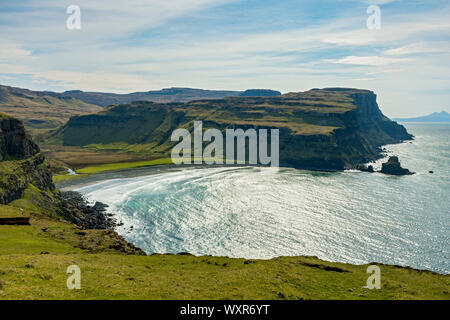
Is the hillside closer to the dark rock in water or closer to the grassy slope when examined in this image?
the grassy slope

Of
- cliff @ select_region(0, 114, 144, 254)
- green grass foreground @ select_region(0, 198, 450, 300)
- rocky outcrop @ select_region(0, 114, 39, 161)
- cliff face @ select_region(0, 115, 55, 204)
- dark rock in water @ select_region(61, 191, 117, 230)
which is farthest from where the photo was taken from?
rocky outcrop @ select_region(0, 114, 39, 161)

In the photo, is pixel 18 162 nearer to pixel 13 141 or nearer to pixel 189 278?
pixel 13 141

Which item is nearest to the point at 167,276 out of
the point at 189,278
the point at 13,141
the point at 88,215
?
the point at 189,278

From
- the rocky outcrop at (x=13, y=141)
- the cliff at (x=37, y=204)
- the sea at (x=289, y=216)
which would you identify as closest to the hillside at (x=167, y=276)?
the cliff at (x=37, y=204)

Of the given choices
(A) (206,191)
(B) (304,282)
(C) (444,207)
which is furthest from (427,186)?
(B) (304,282)

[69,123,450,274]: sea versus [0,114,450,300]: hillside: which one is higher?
[0,114,450,300]: hillside

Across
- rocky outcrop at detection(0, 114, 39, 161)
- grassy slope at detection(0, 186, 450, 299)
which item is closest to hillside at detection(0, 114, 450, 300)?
grassy slope at detection(0, 186, 450, 299)

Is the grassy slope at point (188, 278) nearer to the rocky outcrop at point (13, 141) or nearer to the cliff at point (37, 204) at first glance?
the cliff at point (37, 204)

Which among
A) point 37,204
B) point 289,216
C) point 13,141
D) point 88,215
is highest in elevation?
point 13,141
